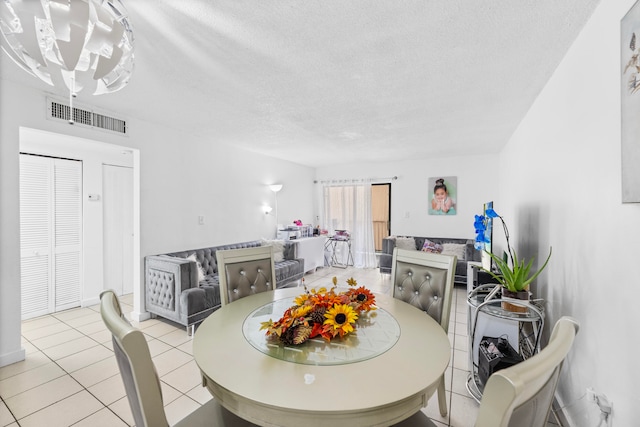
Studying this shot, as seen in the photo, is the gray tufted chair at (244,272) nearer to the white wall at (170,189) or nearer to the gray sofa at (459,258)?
the white wall at (170,189)

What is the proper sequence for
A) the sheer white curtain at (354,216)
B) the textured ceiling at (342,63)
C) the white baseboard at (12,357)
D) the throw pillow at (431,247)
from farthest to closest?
the sheer white curtain at (354,216), the throw pillow at (431,247), the white baseboard at (12,357), the textured ceiling at (342,63)

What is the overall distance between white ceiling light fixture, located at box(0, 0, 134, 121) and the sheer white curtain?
549cm

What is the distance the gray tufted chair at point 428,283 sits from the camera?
68.0 inches

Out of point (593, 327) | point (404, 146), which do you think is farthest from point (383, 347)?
point (404, 146)

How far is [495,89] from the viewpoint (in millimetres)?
2473

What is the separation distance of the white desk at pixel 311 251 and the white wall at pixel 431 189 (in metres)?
1.66

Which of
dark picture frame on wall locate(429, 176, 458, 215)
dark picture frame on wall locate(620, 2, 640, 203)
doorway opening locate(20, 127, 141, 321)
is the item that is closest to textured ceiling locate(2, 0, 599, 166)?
dark picture frame on wall locate(620, 2, 640, 203)

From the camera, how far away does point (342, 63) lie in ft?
6.64

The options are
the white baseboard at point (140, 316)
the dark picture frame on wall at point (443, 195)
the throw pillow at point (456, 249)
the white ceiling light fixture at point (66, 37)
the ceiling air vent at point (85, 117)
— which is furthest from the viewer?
the dark picture frame on wall at point (443, 195)

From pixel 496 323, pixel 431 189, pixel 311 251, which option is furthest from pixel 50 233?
pixel 431 189

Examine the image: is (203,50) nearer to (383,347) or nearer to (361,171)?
(383,347)

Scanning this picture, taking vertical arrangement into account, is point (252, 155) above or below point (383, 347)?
above

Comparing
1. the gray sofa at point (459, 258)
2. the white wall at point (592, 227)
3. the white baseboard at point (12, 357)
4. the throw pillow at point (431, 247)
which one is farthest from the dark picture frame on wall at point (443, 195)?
the white baseboard at point (12, 357)

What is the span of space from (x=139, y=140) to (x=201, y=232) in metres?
1.43
